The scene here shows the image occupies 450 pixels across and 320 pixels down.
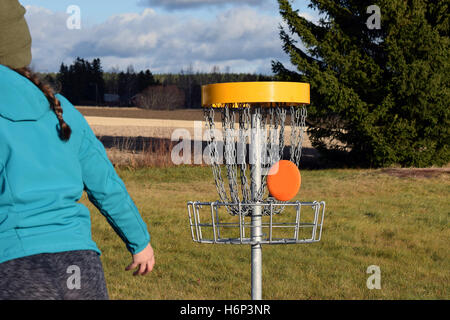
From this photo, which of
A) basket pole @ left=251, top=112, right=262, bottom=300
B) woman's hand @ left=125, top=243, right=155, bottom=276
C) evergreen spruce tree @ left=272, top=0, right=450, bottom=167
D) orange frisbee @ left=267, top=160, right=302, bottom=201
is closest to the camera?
woman's hand @ left=125, top=243, right=155, bottom=276

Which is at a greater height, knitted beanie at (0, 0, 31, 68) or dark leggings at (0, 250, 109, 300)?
knitted beanie at (0, 0, 31, 68)

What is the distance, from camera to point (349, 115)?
1605cm

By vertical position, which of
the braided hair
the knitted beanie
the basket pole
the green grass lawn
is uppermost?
the knitted beanie

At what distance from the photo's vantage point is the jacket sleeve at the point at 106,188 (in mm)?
1866

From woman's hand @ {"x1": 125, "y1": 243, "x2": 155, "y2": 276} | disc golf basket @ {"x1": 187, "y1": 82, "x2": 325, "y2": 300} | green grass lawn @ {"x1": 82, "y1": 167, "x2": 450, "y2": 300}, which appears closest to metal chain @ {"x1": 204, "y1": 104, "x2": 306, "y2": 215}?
disc golf basket @ {"x1": 187, "y1": 82, "x2": 325, "y2": 300}

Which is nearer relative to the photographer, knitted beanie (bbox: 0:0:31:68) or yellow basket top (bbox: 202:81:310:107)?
knitted beanie (bbox: 0:0:31:68)

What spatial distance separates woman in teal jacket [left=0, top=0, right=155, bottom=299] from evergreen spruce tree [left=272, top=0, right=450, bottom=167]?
14.4m

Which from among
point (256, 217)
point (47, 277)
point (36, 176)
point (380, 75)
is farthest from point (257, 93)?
point (380, 75)

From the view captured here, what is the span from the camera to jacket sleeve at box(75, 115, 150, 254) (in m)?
1.87

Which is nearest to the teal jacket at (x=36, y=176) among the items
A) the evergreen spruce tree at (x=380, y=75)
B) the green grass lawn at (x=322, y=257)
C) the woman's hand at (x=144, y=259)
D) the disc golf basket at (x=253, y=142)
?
the woman's hand at (x=144, y=259)

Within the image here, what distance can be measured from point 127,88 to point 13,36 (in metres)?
91.1

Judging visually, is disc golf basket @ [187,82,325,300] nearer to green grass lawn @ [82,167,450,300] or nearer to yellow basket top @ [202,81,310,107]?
yellow basket top @ [202,81,310,107]

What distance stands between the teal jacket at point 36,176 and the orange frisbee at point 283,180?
4.67 feet
